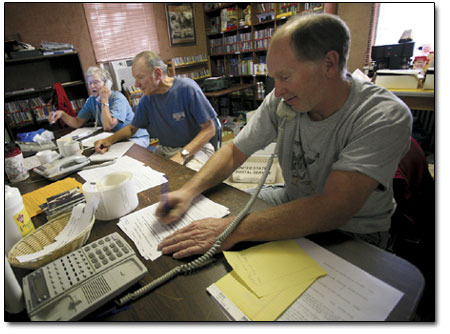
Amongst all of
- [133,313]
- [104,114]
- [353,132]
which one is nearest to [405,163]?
[353,132]

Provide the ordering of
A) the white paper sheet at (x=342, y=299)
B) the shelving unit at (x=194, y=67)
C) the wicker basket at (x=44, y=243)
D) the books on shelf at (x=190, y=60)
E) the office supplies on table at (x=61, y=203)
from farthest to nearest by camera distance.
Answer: the shelving unit at (x=194, y=67), the books on shelf at (x=190, y=60), the office supplies on table at (x=61, y=203), the wicker basket at (x=44, y=243), the white paper sheet at (x=342, y=299)

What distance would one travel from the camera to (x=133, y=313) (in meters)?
0.56

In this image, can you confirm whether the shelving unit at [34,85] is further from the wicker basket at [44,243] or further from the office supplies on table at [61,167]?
the wicker basket at [44,243]

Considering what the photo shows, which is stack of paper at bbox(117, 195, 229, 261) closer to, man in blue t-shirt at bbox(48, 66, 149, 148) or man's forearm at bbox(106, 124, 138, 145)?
man's forearm at bbox(106, 124, 138, 145)

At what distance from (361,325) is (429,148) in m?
3.88

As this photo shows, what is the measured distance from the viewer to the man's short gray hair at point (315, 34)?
2.57ft

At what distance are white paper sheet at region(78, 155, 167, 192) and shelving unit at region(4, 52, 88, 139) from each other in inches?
110

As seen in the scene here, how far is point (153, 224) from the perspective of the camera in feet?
2.77

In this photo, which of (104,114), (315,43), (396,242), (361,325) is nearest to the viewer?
(361,325)

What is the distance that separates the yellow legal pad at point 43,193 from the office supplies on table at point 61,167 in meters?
0.06

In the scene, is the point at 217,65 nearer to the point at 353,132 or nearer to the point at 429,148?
the point at 429,148

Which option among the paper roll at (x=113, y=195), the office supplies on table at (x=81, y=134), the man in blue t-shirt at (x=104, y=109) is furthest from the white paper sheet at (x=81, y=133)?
the paper roll at (x=113, y=195)

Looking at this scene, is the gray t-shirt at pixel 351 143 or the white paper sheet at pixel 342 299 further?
the gray t-shirt at pixel 351 143

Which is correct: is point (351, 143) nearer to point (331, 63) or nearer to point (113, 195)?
point (331, 63)
